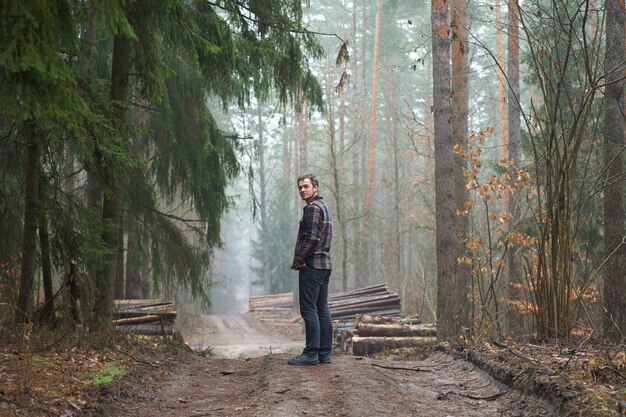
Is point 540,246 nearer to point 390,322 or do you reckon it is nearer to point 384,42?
point 390,322

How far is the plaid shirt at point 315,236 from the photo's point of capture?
7.30 metres

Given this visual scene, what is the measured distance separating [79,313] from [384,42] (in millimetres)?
31356

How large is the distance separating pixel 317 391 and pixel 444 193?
20.8 ft

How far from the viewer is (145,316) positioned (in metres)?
11.7

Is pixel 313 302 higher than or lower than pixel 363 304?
higher

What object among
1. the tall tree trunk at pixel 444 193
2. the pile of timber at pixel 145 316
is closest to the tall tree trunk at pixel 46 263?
the pile of timber at pixel 145 316

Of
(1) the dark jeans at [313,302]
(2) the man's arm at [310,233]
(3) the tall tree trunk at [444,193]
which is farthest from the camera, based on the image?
(3) the tall tree trunk at [444,193]

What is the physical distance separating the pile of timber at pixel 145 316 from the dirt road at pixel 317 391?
2803 mm

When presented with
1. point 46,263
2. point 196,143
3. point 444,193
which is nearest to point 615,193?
point 444,193

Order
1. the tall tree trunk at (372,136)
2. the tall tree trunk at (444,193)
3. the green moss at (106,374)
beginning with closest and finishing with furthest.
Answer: the green moss at (106,374) → the tall tree trunk at (444,193) → the tall tree trunk at (372,136)

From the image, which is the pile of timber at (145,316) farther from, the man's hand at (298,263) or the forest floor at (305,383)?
the man's hand at (298,263)

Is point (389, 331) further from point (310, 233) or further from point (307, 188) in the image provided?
point (307, 188)

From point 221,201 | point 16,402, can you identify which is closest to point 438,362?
point 16,402

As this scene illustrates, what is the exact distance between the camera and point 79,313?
791 centimetres
